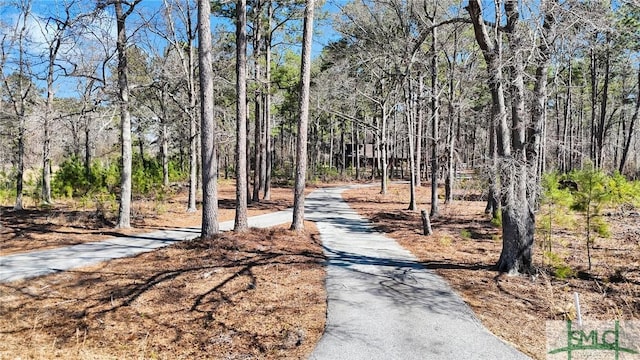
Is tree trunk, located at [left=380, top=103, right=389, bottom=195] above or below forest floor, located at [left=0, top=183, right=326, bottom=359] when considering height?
above

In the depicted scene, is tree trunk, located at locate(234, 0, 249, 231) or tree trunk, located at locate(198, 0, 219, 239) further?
tree trunk, located at locate(234, 0, 249, 231)

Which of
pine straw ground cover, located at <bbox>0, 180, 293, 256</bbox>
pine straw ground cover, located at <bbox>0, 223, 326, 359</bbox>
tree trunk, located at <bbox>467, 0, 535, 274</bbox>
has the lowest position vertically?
pine straw ground cover, located at <bbox>0, 223, 326, 359</bbox>

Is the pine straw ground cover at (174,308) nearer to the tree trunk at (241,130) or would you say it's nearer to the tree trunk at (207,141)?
the tree trunk at (207,141)

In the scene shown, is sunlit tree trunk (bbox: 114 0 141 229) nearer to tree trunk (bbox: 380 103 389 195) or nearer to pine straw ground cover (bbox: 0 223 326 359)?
pine straw ground cover (bbox: 0 223 326 359)

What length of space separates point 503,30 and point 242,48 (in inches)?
256

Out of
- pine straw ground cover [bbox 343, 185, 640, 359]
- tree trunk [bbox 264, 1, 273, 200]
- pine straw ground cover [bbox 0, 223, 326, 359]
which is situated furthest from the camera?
tree trunk [bbox 264, 1, 273, 200]

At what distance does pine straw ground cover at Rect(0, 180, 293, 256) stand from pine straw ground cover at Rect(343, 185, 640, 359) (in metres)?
7.81

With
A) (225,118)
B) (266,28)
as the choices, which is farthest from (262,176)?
(266,28)

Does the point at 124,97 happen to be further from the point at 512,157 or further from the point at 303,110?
the point at 512,157

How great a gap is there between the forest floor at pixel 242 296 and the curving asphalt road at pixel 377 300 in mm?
280

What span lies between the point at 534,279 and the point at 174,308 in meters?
6.13

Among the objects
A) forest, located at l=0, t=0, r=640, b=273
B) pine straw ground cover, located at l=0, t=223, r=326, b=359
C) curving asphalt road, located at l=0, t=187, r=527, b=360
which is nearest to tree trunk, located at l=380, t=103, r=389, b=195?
forest, located at l=0, t=0, r=640, b=273

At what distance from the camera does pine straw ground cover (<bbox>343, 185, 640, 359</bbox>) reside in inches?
197

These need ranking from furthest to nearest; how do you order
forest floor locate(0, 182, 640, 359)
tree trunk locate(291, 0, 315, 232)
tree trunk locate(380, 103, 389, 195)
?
1. tree trunk locate(380, 103, 389, 195)
2. tree trunk locate(291, 0, 315, 232)
3. forest floor locate(0, 182, 640, 359)
